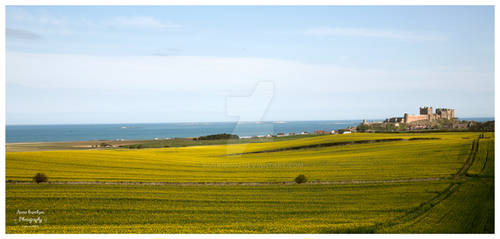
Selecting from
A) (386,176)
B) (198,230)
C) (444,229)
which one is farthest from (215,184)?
(444,229)

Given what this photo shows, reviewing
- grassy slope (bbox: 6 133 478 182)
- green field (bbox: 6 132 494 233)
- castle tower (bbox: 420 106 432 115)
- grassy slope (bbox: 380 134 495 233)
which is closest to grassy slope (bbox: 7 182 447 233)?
green field (bbox: 6 132 494 233)

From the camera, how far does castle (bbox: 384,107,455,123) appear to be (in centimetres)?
1109

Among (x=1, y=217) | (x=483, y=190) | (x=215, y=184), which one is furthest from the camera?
(x=215, y=184)

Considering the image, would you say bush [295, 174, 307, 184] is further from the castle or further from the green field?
the castle

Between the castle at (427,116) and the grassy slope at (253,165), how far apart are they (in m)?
1.31

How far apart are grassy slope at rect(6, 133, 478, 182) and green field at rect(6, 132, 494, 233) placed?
33 millimetres

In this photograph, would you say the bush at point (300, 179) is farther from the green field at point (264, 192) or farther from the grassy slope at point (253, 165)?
the grassy slope at point (253, 165)

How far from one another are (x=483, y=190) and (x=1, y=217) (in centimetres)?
1178

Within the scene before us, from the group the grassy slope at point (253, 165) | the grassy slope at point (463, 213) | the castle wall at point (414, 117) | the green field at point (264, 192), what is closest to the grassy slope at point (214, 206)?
the green field at point (264, 192)

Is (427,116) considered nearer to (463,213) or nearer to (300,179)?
(463,213)

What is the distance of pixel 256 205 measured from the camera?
8.90 metres

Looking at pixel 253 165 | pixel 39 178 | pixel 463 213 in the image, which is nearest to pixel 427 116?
pixel 463 213

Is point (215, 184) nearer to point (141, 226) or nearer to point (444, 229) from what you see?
point (141, 226)

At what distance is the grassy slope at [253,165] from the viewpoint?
10.9m
